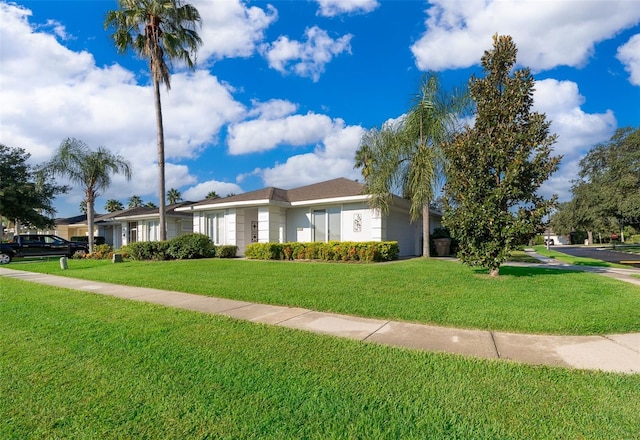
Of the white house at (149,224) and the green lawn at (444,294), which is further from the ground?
the white house at (149,224)

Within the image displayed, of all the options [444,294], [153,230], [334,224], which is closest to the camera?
[444,294]

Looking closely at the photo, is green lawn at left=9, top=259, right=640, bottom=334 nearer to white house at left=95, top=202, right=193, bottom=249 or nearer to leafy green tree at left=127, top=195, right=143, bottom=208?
white house at left=95, top=202, right=193, bottom=249

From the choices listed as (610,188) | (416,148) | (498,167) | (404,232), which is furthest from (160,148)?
(610,188)

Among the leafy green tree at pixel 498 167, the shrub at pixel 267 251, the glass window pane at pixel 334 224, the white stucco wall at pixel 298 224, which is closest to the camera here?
the leafy green tree at pixel 498 167

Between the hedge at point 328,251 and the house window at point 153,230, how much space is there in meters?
13.5

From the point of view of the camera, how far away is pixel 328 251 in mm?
15383

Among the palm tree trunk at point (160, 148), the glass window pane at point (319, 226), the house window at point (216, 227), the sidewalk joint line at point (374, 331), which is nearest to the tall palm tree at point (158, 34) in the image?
the palm tree trunk at point (160, 148)

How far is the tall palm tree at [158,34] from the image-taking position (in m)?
17.5

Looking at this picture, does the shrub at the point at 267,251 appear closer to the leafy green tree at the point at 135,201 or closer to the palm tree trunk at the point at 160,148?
the palm tree trunk at the point at 160,148

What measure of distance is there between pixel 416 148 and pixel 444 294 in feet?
32.5

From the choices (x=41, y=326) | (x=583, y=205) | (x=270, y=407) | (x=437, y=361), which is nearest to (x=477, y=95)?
(x=437, y=361)

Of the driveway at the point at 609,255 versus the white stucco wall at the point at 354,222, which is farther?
the driveway at the point at 609,255

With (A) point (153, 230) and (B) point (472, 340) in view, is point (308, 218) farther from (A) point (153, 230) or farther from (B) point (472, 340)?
(A) point (153, 230)

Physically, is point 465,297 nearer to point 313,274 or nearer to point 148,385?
point 313,274
